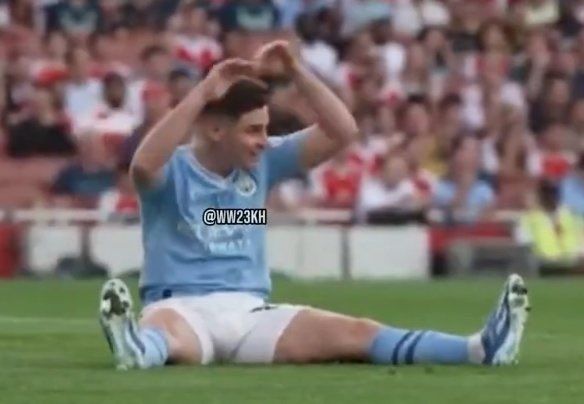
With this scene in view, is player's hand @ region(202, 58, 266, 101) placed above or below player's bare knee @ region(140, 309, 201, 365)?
above

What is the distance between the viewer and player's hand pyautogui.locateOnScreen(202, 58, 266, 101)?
363 inches

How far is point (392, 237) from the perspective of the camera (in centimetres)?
2225

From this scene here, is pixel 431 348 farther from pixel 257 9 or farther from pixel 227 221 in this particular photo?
pixel 257 9

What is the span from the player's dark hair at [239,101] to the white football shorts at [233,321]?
81cm

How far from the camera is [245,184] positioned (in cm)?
976

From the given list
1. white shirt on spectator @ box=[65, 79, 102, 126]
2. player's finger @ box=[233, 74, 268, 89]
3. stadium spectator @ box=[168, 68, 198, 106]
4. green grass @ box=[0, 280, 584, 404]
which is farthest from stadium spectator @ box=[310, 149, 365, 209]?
player's finger @ box=[233, 74, 268, 89]

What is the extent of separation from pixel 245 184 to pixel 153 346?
97 cm

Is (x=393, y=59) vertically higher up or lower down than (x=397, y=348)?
higher up

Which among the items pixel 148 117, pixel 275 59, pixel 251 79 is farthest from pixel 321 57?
pixel 251 79

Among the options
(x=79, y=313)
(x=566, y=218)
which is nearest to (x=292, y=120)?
(x=566, y=218)

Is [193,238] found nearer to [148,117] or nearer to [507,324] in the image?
[507,324]

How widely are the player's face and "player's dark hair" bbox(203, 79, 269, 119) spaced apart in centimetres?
3

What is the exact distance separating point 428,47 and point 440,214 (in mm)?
3234

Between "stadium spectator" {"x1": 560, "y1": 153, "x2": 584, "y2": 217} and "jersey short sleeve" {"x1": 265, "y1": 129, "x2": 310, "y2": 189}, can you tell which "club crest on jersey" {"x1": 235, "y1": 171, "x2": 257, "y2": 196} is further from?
"stadium spectator" {"x1": 560, "y1": 153, "x2": 584, "y2": 217}
